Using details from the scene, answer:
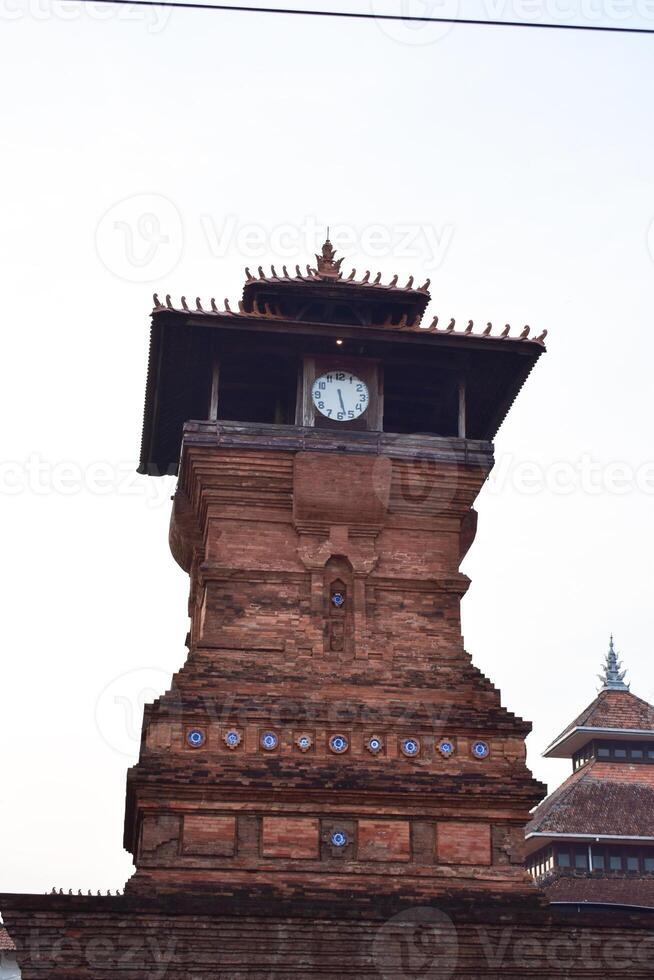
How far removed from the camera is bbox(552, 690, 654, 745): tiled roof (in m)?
38.0

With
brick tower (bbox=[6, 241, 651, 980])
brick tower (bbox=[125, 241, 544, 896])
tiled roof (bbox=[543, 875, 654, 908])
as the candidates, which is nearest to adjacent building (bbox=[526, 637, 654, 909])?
tiled roof (bbox=[543, 875, 654, 908])

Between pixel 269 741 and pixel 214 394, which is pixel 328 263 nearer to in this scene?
pixel 214 394

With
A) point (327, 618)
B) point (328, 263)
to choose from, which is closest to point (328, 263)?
point (328, 263)

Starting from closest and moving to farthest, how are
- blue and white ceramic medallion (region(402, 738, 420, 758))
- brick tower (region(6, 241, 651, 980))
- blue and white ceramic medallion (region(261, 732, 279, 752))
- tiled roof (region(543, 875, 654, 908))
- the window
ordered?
brick tower (region(6, 241, 651, 980)) < blue and white ceramic medallion (region(261, 732, 279, 752)) < blue and white ceramic medallion (region(402, 738, 420, 758)) < tiled roof (region(543, 875, 654, 908)) < the window

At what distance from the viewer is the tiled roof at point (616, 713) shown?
3800 cm

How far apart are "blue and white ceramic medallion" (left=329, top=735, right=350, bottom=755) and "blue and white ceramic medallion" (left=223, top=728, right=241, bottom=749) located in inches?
58.9

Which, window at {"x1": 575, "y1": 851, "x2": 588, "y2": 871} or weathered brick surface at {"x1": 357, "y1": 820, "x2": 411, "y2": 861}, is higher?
window at {"x1": 575, "y1": 851, "x2": 588, "y2": 871}

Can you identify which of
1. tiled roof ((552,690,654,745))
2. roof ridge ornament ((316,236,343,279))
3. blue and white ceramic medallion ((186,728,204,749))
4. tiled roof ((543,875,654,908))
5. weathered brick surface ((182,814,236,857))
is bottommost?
weathered brick surface ((182,814,236,857))

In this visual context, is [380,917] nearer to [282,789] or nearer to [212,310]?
[282,789]

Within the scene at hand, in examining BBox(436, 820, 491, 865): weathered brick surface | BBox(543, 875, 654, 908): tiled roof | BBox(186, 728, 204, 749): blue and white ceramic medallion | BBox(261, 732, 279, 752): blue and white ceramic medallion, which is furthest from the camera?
BBox(543, 875, 654, 908): tiled roof

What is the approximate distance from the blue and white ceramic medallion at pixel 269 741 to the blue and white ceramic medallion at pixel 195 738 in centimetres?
98

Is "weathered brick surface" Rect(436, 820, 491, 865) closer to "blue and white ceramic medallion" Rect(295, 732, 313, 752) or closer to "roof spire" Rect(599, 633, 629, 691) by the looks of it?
"blue and white ceramic medallion" Rect(295, 732, 313, 752)

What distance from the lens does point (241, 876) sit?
2241 cm

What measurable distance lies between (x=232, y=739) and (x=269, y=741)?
596 mm
